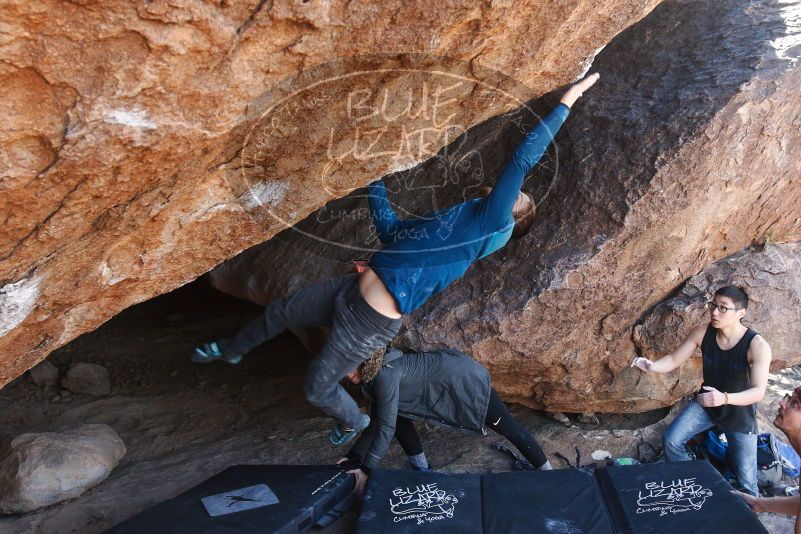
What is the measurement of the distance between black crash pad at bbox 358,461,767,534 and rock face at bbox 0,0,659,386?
130 centimetres

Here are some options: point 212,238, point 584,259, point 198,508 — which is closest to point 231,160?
point 212,238

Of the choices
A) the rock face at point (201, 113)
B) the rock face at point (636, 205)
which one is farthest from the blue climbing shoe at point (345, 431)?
the rock face at point (201, 113)

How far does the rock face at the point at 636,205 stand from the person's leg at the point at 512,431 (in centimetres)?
41

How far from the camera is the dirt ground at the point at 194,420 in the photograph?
11.1ft

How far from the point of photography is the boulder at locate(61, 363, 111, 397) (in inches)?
179

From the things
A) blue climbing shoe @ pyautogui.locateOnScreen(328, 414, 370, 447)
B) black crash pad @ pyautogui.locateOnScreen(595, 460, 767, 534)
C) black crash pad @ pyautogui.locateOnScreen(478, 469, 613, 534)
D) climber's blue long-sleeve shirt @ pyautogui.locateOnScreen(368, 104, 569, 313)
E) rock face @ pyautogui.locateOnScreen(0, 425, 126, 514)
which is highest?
climber's blue long-sleeve shirt @ pyautogui.locateOnScreen(368, 104, 569, 313)

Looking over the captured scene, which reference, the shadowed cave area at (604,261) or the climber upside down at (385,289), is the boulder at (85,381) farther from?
the climber upside down at (385,289)

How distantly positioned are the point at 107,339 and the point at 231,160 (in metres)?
3.07

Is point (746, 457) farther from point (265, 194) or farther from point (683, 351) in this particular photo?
point (265, 194)

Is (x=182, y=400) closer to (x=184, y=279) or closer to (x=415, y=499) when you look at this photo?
(x=184, y=279)

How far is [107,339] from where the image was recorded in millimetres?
5207

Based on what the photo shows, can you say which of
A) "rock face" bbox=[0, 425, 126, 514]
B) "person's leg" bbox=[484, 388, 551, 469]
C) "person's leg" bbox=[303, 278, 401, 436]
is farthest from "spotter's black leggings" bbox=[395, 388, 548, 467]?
"rock face" bbox=[0, 425, 126, 514]

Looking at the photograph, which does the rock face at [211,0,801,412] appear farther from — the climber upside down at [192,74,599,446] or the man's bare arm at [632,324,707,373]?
the climber upside down at [192,74,599,446]

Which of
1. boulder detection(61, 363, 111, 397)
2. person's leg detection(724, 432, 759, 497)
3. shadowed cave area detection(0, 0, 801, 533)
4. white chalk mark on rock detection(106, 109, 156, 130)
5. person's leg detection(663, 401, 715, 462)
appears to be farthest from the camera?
boulder detection(61, 363, 111, 397)
